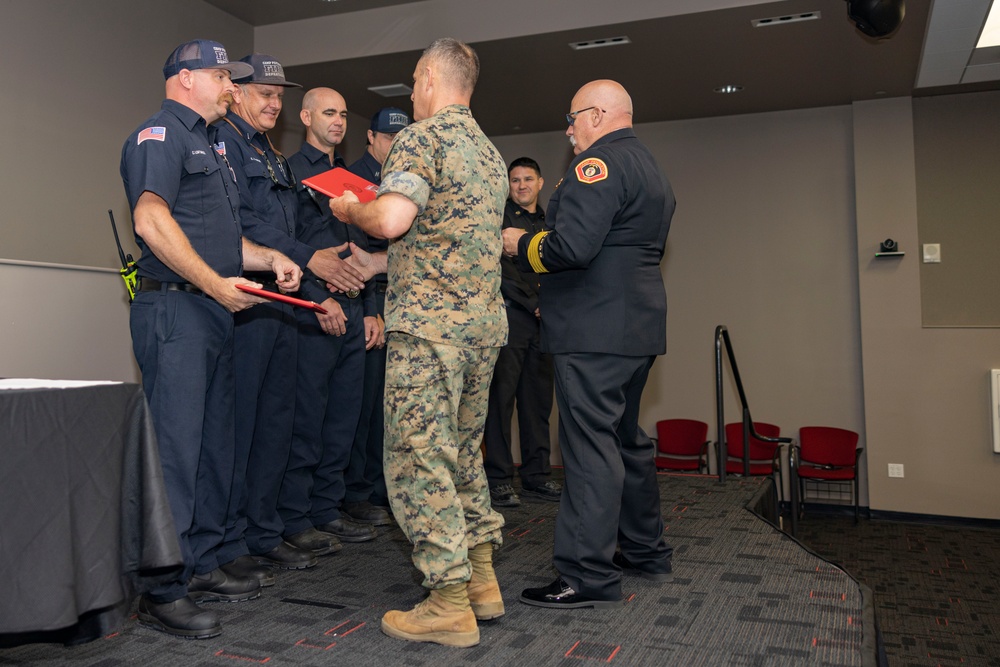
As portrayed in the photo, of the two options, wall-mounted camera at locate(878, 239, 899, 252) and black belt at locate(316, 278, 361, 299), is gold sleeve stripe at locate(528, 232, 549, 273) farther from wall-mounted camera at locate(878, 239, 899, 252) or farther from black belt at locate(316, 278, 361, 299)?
wall-mounted camera at locate(878, 239, 899, 252)

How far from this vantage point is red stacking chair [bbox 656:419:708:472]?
6.89 metres

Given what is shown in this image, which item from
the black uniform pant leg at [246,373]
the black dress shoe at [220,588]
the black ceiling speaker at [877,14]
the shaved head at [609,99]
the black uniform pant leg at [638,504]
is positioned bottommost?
the black dress shoe at [220,588]

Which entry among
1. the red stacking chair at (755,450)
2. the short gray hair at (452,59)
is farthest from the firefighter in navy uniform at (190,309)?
the red stacking chair at (755,450)

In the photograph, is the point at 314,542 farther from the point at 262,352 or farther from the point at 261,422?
the point at 262,352

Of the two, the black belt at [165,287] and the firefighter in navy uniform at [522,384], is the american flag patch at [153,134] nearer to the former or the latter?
the black belt at [165,287]

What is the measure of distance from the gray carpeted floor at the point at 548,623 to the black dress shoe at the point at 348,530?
6 centimetres

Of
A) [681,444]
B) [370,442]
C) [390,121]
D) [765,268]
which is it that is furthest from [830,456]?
[390,121]

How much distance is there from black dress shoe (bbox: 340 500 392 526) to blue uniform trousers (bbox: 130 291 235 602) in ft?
3.83

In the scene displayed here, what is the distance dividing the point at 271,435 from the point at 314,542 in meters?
0.46

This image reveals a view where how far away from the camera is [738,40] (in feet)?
17.4

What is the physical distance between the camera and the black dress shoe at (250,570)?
2.65 meters

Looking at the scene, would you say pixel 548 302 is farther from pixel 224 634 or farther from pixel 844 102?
pixel 844 102

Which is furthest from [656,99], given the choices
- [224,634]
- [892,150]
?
[224,634]

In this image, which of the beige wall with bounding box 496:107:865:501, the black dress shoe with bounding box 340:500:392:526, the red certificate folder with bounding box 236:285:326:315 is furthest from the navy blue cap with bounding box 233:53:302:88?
the beige wall with bounding box 496:107:865:501
